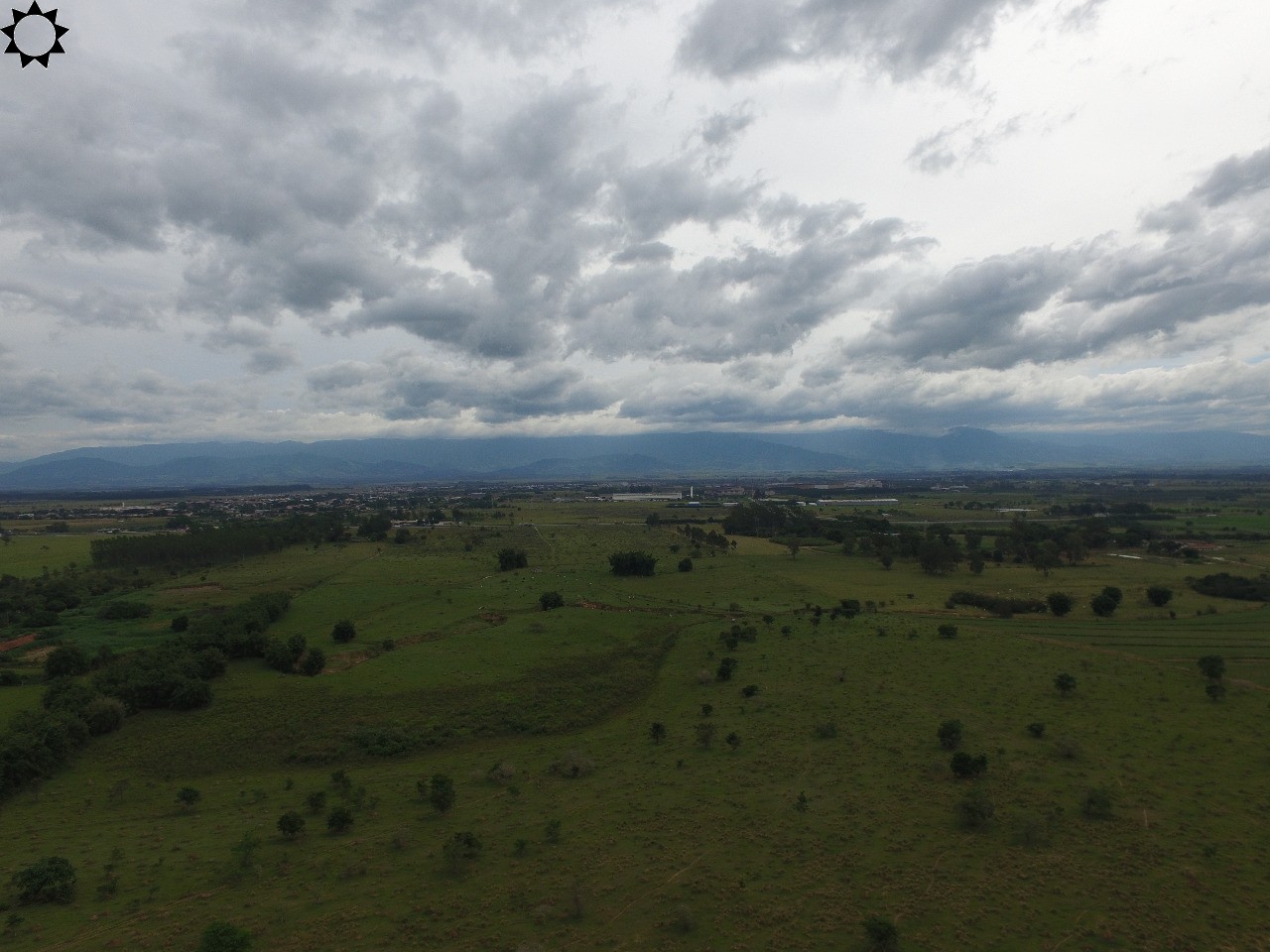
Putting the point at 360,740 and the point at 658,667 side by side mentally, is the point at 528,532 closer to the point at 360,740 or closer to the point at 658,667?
the point at 658,667

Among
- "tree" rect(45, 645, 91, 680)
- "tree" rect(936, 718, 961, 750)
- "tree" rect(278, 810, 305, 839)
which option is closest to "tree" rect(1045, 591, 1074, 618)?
"tree" rect(936, 718, 961, 750)

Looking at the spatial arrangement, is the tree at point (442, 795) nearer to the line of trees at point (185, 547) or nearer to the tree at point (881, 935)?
the tree at point (881, 935)

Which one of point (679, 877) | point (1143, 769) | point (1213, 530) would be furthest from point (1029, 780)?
point (1213, 530)

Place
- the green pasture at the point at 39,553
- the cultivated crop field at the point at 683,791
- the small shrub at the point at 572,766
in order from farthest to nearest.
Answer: the green pasture at the point at 39,553, the small shrub at the point at 572,766, the cultivated crop field at the point at 683,791

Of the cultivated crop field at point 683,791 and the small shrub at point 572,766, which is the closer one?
the cultivated crop field at point 683,791

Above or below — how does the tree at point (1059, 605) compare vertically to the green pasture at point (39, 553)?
below

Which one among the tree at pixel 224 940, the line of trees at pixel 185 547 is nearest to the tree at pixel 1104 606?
the tree at pixel 224 940

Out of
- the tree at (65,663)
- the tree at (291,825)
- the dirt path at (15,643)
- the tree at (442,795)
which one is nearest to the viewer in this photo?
the tree at (291,825)
